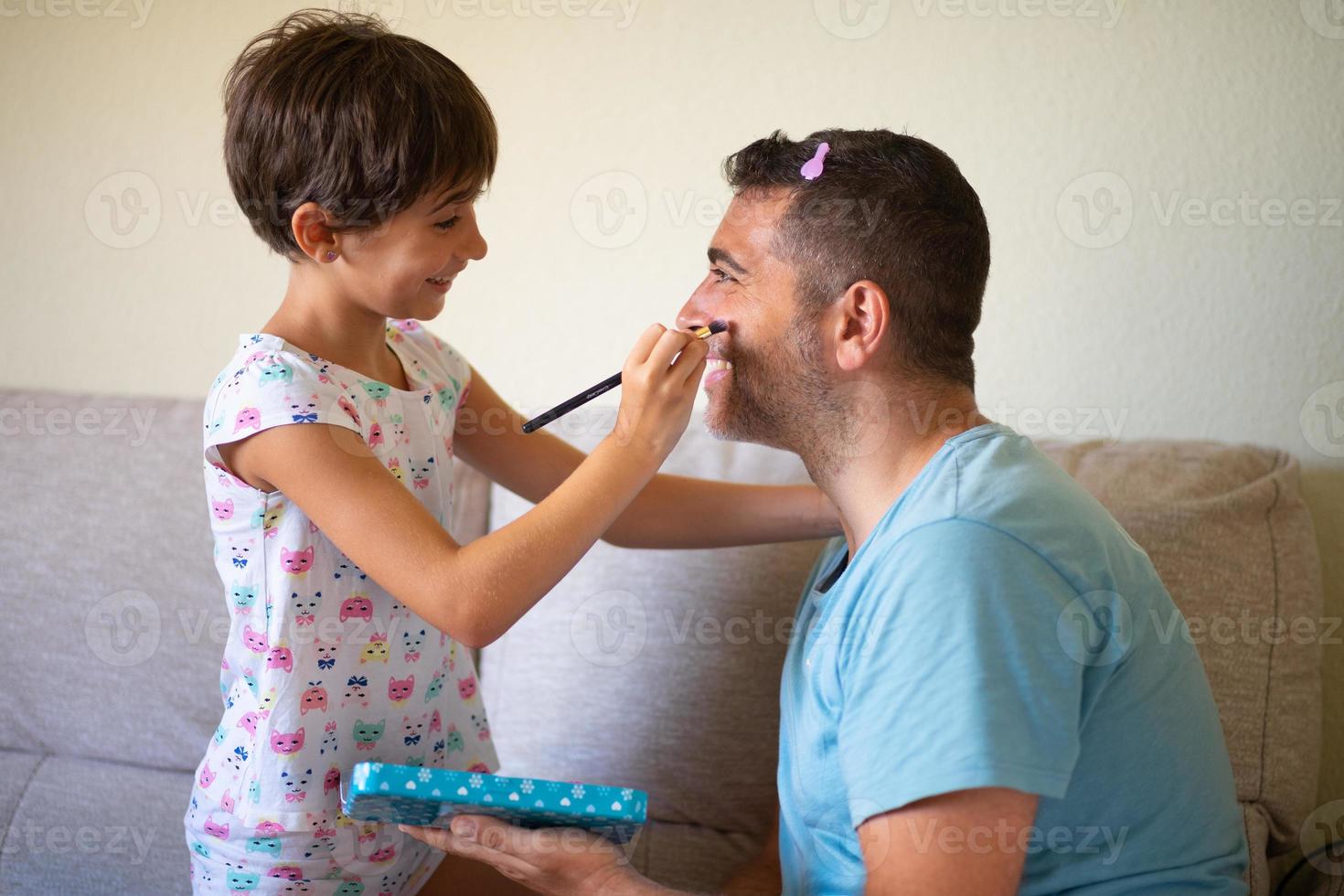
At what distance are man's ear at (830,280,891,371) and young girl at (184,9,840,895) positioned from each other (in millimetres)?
153

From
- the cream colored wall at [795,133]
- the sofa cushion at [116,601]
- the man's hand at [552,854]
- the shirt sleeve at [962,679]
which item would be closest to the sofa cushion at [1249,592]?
the cream colored wall at [795,133]

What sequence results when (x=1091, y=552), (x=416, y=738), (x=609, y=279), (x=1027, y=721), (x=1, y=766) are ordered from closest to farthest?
(x=1027, y=721), (x=1091, y=552), (x=416, y=738), (x=1, y=766), (x=609, y=279)

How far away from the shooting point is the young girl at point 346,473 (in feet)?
3.60

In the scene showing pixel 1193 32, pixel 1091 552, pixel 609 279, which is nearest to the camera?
pixel 1091 552

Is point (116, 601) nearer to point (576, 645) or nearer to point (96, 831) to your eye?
point (96, 831)

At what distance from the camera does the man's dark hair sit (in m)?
1.20

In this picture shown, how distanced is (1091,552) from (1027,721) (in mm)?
189

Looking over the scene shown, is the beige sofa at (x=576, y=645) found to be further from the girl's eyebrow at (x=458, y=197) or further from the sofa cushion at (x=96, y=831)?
the girl's eyebrow at (x=458, y=197)

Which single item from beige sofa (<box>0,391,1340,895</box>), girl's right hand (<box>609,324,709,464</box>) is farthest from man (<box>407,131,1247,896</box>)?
beige sofa (<box>0,391,1340,895</box>)

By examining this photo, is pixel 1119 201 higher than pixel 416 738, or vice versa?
pixel 1119 201

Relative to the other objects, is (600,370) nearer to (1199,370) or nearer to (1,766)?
(1199,370)

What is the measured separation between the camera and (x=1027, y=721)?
0.91 metres

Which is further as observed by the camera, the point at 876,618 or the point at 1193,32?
the point at 1193,32

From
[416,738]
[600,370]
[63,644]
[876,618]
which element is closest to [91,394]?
[63,644]
